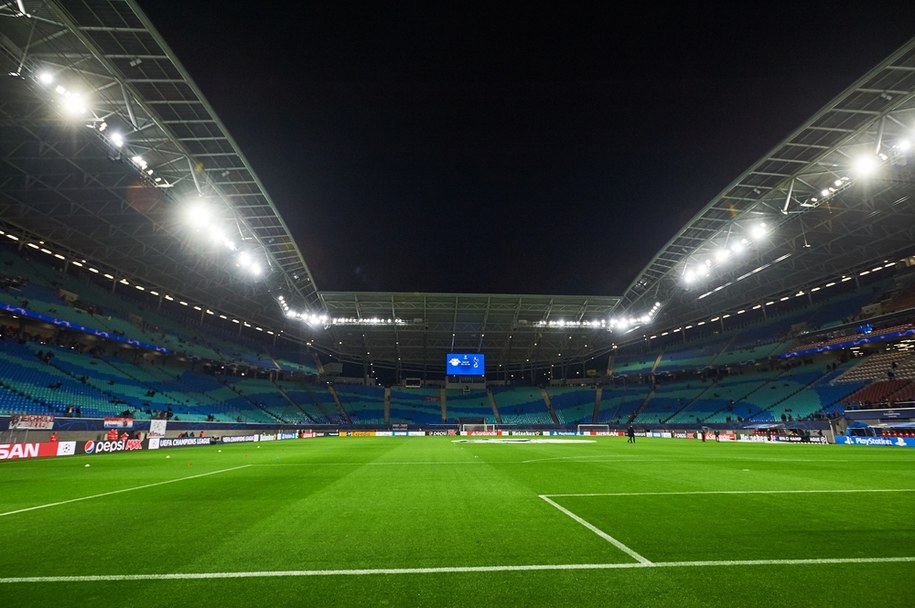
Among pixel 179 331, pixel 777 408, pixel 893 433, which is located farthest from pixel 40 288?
pixel 777 408

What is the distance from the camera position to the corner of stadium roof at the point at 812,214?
19125mm

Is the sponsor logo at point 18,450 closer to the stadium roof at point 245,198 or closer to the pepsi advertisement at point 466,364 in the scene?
the stadium roof at point 245,198

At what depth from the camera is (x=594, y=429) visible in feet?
175

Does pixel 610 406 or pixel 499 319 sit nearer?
pixel 499 319

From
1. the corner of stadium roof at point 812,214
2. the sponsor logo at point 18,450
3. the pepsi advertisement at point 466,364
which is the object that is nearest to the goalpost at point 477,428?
the pepsi advertisement at point 466,364

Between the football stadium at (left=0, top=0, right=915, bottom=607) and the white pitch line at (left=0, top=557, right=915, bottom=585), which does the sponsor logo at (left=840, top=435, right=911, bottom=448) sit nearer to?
the football stadium at (left=0, top=0, right=915, bottom=607)

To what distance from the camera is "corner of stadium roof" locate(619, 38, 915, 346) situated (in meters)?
19.1

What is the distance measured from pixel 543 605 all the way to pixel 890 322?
49875 millimetres

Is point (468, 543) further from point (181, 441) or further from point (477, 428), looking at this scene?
point (477, 428)

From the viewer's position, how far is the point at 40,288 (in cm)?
3341

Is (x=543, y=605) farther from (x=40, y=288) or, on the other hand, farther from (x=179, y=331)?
(x=179, y=331)

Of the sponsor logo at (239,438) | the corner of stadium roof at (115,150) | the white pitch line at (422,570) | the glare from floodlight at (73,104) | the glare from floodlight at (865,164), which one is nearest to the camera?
the white pitch line at (422,570)

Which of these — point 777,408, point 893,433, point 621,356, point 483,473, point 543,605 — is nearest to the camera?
point 543,605

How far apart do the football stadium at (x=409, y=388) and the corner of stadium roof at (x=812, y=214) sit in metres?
0.23
